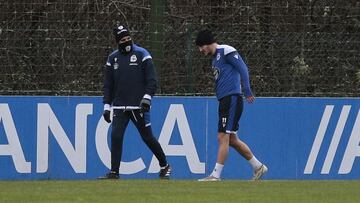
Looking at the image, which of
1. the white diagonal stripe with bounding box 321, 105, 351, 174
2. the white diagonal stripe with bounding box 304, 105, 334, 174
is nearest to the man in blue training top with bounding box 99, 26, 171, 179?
the white diagonal stripe with bounding box 304, 105, 334, 174

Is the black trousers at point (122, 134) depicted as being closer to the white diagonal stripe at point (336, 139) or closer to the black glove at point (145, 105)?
the black glove at point (145, 105)

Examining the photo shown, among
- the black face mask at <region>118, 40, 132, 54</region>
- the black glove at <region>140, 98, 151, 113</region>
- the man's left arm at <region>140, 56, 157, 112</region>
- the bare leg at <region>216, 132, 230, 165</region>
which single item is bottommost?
the bare leg at <region>216, 132, 230, 165</region>

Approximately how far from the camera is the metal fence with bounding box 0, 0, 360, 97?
1359cm

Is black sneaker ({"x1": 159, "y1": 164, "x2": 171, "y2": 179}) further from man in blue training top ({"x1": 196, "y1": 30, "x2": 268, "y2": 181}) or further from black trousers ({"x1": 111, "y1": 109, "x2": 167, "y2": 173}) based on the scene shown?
man in blue training top ({"x1": 196, "y1": 30, "x2": 268, "y2": 181})

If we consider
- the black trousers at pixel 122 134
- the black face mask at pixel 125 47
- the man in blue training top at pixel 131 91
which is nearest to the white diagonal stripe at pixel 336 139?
the man in blue training top at pixel 131 91

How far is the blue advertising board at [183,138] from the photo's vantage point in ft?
42.4

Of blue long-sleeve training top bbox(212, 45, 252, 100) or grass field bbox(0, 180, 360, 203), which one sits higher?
blue long-sleeve training top bbox(212, 45, 252, 100)

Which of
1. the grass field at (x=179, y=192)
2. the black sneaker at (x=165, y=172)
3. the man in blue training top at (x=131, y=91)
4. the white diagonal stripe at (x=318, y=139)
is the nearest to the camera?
the grass field at (x=179, y=192)

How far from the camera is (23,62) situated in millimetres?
13562

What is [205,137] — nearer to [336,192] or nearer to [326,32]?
[326,32]

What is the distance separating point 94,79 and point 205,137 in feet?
6.13

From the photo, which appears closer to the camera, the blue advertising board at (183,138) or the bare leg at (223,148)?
the bare leg at (223,148)

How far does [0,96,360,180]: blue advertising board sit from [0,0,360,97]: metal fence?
0.59 meters

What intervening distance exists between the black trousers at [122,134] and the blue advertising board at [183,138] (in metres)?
1.99
